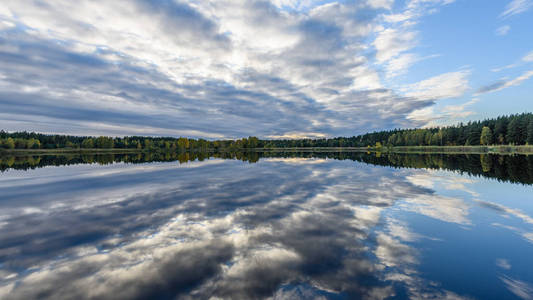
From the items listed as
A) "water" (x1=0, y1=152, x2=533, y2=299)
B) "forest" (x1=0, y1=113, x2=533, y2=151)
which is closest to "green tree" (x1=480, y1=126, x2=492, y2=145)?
"forest" (x1=0, y1=113, x2=533, y2=151)

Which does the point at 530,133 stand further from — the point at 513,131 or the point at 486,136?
the point at 486,136

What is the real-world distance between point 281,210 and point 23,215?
525 inches

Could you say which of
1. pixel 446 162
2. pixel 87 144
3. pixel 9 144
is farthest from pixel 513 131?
pixel 87 144

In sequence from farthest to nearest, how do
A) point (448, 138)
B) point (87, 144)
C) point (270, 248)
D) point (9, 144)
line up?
1. point (87, 144)
2. point (448, 138)
3. point (9, 144)
4. point (270, 248)

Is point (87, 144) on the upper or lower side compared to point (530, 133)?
lower

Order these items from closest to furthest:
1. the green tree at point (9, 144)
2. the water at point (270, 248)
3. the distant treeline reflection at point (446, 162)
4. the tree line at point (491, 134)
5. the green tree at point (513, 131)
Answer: the water at point (270, 248), the distant treeline reflection at point (446, 162), the tree line at point (491, 134), the green tree at point (513, 131), the green tree at point (9, 144)

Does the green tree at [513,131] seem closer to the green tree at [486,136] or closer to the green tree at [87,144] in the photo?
the green tree at [486,136]

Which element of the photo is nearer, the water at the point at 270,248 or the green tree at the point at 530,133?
the water at the point at 270,248

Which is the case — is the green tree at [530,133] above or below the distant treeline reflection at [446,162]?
above

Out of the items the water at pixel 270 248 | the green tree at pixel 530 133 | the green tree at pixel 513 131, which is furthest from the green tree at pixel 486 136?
the water at pixel 270 248

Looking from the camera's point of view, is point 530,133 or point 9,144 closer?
point 530,133

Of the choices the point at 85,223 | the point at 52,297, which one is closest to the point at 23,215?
the point at 85,223

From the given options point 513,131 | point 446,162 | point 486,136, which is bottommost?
point 446,162

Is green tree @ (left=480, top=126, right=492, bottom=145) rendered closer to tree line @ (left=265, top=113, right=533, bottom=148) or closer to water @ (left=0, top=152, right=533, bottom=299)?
tree line @ (left=265, top=113, right=533, bottom=148)
